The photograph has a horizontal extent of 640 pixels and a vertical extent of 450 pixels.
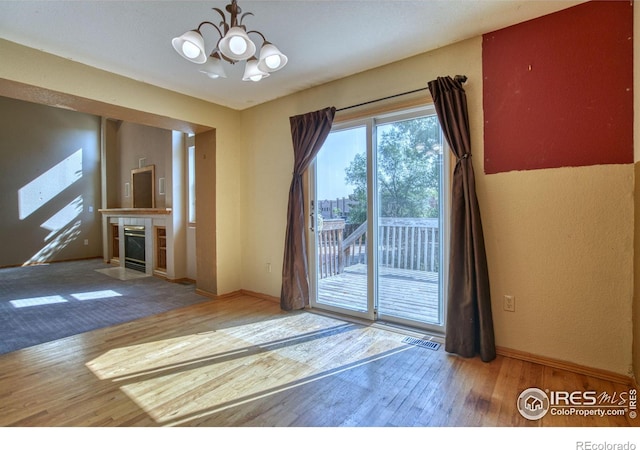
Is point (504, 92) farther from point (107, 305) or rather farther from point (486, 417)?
point (107, 305)

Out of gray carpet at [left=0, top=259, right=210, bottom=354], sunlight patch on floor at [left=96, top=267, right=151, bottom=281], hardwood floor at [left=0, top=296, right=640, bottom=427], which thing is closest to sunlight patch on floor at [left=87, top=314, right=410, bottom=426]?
hardwood floor at [left=0, top=296, right=640, bottom=427]

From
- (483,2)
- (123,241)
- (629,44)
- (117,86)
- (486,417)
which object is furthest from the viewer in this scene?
(123,241)

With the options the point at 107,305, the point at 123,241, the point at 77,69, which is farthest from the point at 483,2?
the point at 123,241

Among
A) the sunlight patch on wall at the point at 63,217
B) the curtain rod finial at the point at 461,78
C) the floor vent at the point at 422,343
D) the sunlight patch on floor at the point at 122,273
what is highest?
the curtain rod finial at the point at 461,78

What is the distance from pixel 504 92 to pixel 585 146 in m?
0.65

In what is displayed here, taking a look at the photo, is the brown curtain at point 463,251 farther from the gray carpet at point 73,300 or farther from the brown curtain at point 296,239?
the gray carpet at point 73,300

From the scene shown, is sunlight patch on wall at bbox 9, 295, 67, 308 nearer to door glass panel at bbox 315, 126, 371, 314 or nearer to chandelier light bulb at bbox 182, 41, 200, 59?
door glass panel at bbox 315, 126, 371, 314

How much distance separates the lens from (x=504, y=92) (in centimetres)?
226

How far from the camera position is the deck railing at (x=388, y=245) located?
274 cm

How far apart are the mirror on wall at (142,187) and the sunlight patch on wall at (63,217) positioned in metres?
1.86

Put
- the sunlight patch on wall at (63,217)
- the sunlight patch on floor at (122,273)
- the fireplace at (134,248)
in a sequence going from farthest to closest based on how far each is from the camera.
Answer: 1. the sunlight patch on wall at (63,217)
2. the fireplace at (134,248)
3. the sunlight patch on floor at (122,273)

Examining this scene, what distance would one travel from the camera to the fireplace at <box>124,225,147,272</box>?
565cm

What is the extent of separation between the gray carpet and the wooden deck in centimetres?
173

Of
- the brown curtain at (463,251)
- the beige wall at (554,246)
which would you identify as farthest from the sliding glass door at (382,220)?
the beige wall at (554,246)
